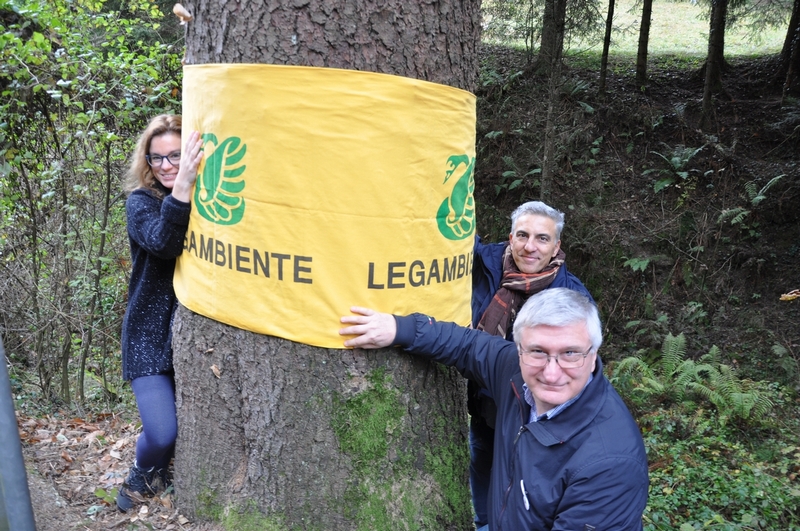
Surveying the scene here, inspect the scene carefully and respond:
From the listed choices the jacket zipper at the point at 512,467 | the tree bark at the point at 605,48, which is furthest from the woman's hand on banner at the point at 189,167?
the tree bark at the point at 605,48

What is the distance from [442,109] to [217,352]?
4.55 ft

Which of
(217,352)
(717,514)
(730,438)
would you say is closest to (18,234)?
(217,352)

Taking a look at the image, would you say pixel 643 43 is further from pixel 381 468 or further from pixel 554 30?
pixel 381 468

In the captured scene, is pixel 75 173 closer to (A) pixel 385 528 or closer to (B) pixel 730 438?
(A) pixel 385 528

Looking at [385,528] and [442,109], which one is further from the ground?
[442,109]

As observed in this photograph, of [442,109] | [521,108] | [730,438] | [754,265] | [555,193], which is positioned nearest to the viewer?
Result: [442,109]

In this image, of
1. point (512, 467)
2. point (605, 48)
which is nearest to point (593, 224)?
point (605, 48)

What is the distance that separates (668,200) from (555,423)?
9002 millimetres

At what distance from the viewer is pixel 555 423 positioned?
2.12 m

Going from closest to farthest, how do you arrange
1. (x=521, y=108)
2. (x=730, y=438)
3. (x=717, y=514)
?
(x=717, y=514)
(x=730, y=438)
(x=521, y=108)

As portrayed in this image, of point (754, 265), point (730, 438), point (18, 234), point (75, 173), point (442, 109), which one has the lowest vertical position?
point (730, 438)

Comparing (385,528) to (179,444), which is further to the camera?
(179,444)

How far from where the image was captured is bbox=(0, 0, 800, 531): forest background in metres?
4.30

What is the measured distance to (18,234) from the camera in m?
5.52
